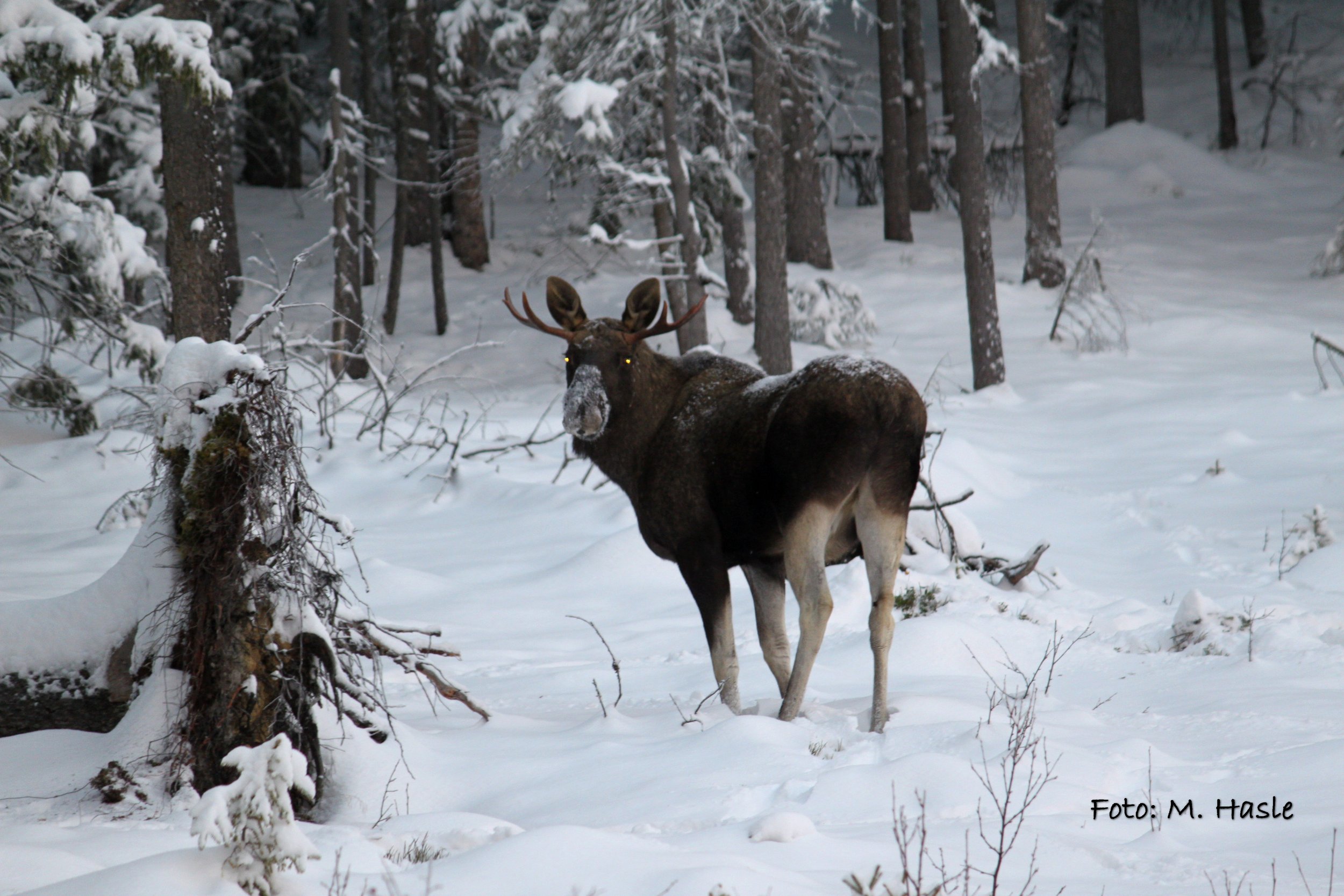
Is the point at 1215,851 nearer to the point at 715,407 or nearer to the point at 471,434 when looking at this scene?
the point at 715,407

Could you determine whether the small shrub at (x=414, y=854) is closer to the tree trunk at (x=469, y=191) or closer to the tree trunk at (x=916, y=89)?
the tree trunk at (x=469, y=191)

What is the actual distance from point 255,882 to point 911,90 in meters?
25.5

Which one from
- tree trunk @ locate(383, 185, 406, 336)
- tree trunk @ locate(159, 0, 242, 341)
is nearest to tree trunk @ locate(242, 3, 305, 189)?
tree trunk @ locate(383, 185, 406, 336)

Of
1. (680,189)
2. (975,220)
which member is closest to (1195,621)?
(680,189)

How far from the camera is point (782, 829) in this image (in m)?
3.27

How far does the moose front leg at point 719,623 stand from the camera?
5184mm

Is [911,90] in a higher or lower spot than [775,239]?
higher

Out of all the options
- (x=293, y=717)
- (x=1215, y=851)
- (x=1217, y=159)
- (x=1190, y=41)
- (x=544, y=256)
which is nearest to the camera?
(x=1215, y=851)

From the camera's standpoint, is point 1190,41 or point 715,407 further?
point 1190,41

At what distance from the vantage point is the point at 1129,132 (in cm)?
2866

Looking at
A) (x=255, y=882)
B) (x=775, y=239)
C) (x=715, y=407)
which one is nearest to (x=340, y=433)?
(x=775, y=239)

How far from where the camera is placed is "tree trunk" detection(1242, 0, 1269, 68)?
34125mm

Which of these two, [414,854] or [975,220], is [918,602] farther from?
[975,220]

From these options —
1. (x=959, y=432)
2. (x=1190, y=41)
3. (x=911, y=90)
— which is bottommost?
(x=959, y=432)
